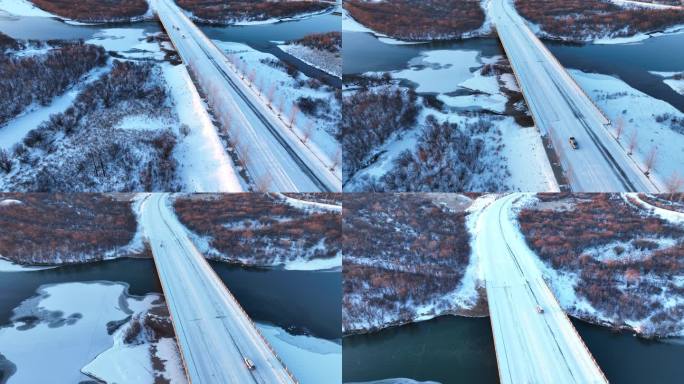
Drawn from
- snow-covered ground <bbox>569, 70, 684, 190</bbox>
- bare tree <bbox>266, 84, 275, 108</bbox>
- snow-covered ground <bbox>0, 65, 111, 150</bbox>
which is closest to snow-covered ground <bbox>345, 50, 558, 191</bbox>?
snow-covered ground <bbox>569, 70, 684, 190</bbox>

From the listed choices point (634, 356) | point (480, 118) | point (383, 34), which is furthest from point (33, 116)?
point (634, 356)

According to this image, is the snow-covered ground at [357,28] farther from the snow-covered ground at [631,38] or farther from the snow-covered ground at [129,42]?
the snow-covered ground at [129,42]

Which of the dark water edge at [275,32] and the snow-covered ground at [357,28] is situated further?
the dark water edge at [275,32]

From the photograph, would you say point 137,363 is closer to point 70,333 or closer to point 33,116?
point 70,333

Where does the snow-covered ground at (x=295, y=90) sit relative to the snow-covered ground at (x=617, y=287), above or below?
above

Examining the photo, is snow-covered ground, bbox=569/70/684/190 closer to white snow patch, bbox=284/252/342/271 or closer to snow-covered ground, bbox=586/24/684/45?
snow-covered ground, bbox=586/24/684/45

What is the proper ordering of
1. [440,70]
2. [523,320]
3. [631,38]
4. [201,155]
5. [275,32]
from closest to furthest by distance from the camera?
[523,320] < [201,155] < [440,70] < [631,38] < [275,32]

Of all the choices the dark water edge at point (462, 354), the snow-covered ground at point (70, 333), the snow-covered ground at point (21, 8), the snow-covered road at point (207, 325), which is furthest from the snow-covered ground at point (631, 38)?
the snow-covered ground at point (21, 8)
